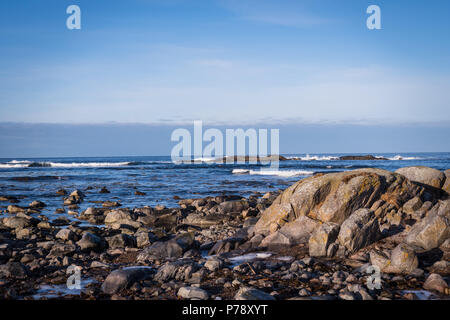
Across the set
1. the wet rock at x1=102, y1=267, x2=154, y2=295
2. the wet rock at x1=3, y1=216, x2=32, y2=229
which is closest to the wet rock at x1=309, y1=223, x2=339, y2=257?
the wet rock at x1=102, y1=267, x2=154, y2=295

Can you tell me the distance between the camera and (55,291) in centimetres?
665

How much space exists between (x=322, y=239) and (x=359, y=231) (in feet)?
2.82

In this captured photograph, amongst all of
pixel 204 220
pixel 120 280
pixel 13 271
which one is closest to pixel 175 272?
pixel 120 280

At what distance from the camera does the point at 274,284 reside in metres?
Result: 6.67

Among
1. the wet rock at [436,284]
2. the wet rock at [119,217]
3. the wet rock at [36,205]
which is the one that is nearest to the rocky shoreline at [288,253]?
the wet rock at [436,284]

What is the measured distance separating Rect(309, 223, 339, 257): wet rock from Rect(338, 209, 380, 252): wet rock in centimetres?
17

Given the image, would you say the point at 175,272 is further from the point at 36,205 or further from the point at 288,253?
the point at 36,205

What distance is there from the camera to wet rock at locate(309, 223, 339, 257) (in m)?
8.28

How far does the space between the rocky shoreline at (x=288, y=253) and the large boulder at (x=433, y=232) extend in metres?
0.02

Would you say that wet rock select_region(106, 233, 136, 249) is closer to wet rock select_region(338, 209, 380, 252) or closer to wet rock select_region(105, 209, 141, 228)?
wet rock select_region(105, 209, 141, 228)

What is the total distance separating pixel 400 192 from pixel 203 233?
5983 mm

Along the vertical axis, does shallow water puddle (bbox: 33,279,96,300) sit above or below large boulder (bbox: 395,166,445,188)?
below
